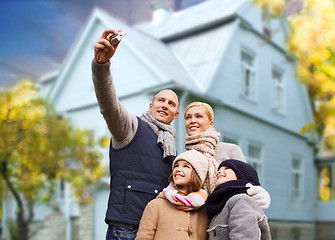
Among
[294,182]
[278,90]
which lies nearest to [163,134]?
[278,90]

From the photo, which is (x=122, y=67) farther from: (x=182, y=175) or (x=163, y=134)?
(x=182, y=175)

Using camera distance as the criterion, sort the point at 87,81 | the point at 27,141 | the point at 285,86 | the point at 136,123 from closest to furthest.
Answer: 1. the point at 136,123
2. the point at 27,141
3. the point at 87,81
4. the point at 285,86

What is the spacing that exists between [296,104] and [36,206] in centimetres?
845

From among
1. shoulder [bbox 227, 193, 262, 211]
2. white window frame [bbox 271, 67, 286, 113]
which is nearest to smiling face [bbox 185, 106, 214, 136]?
shoulder [bbox 227, 193, 262, 211]

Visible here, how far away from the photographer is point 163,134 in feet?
7.92

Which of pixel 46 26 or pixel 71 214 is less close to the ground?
pixel 46 26

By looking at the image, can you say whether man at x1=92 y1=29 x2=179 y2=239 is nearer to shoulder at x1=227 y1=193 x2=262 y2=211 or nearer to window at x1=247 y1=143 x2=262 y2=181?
shoulder at x1=227 y1=193 x2=262 y2=211

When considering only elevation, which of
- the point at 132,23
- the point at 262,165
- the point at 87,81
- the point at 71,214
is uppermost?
the point at 132,23

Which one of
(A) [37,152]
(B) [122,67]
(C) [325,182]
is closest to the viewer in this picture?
(A) [37,152]

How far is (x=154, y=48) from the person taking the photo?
10242mm

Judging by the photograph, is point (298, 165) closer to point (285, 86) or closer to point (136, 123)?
point (285, 86)

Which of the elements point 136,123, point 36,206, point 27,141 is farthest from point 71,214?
point 136,123

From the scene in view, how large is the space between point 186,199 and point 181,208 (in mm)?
64

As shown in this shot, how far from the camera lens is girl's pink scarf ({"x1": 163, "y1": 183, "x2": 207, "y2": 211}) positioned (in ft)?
6.92
